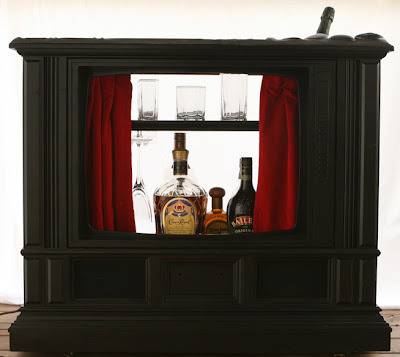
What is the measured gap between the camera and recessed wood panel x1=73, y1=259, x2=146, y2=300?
168 cm

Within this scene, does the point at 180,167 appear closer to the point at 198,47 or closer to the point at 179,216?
the point at 179,216

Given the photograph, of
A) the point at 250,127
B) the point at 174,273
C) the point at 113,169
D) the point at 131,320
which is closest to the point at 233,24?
the point at 250,127

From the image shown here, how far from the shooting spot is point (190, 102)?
1764mm

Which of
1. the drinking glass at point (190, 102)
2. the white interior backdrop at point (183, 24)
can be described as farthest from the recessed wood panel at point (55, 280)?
the white interior backdrop at point (183, 24)

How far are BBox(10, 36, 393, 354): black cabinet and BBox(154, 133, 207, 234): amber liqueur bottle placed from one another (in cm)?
9

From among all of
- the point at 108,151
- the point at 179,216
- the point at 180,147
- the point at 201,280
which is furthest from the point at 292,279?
the point at 108,151

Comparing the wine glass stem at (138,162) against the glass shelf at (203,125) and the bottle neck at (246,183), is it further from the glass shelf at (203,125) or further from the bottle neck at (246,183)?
the bottle neck at (246,183)

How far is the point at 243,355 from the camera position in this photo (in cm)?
170

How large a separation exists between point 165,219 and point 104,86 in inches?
16.0

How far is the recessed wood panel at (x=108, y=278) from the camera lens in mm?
1677

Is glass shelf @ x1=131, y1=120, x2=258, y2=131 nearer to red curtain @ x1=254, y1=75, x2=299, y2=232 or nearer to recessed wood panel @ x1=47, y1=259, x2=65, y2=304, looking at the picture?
red curtain @ x1=254, y1=75, x2=299, y2=232

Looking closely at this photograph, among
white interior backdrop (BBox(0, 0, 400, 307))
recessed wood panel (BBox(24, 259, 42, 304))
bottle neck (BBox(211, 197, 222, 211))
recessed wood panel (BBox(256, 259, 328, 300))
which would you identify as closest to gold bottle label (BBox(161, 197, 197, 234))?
bottle neck (BBox(211, 197, 222, 211))

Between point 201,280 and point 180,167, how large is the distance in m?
0.33

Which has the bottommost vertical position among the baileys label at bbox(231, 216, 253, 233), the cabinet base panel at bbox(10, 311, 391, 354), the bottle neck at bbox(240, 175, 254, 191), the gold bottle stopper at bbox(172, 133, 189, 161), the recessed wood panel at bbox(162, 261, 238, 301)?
the cabinet base panel at bbox(10, 311, 391, 354)
